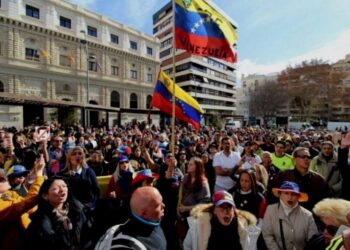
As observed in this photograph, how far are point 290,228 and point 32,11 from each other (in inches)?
1507

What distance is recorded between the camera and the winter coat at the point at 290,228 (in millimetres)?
3088

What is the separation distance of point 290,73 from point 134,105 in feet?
116

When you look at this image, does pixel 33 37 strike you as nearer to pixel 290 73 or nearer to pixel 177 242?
pixel 177 242

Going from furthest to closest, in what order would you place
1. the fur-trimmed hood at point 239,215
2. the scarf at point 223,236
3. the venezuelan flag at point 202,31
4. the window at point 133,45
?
the window at point 133,45 → the venezuelan flag at point 202,31 → the fur-trimmed hood at point 239,215 → the scarf at point 223,236

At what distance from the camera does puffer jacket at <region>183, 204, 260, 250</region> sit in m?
2.89

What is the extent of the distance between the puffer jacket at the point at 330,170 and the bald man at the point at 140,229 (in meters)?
4.04

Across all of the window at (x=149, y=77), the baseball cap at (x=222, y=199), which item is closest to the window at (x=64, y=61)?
the window at (x=149, y=77)

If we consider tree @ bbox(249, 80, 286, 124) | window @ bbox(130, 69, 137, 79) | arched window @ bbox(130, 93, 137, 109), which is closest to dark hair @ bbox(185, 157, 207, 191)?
arched window @ bbox(130, 93, 137, 109)

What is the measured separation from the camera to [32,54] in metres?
34.1

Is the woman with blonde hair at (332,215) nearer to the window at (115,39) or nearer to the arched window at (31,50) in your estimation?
the arched window at (31,50)

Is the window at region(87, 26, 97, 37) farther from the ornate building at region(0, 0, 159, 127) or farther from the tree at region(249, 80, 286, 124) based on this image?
the tree at region(249, 80, 286, 124)

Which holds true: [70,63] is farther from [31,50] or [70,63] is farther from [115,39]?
[115,39]

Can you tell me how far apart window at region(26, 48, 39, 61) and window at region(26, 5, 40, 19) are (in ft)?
13.1

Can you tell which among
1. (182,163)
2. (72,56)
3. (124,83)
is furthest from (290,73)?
(182,163)
